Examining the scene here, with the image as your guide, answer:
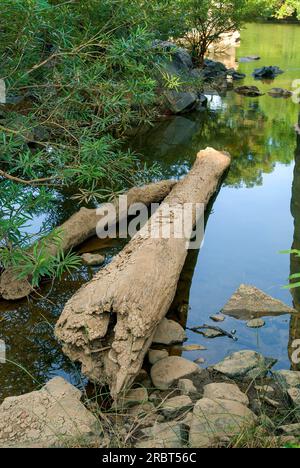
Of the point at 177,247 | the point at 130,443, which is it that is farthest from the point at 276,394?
the point at 177,247

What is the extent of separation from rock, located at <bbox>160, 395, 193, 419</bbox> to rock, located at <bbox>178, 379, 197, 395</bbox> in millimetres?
111

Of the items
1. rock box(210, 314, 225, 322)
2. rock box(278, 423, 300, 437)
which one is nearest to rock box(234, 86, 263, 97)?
rock box(210, 314, 225, 322)

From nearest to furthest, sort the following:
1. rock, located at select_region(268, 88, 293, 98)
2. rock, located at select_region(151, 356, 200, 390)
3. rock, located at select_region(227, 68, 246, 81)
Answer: rock, located at select_region(151, 356, 200, 390)
rock, located at select_region(268, 88, 293, 98)
rock, located at select_region(227, 68, 246, 81)

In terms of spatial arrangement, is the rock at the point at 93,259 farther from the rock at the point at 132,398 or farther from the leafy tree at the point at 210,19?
the leafy tree at the point at 210,19

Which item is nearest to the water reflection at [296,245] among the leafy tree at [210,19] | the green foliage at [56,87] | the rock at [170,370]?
the rock at [170,370]

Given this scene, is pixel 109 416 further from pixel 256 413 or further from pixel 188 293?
pixel 188 293

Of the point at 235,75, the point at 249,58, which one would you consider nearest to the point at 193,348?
the point at 235,75

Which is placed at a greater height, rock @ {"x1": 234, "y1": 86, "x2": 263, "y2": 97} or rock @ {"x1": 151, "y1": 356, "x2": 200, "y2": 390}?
rock @ {"x1": 151, "y1": 356, "x2": 200, "y2": 390}

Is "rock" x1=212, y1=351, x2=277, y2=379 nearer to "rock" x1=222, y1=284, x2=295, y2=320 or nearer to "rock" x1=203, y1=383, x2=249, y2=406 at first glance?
"rock" x1=203, y1=383, x2=249, y2=406

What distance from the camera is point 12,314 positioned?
4.93m

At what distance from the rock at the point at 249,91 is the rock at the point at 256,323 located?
12.2 meters

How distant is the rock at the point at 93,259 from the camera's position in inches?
231

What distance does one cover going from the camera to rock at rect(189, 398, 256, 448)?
3.07 metres

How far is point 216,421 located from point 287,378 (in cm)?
89
